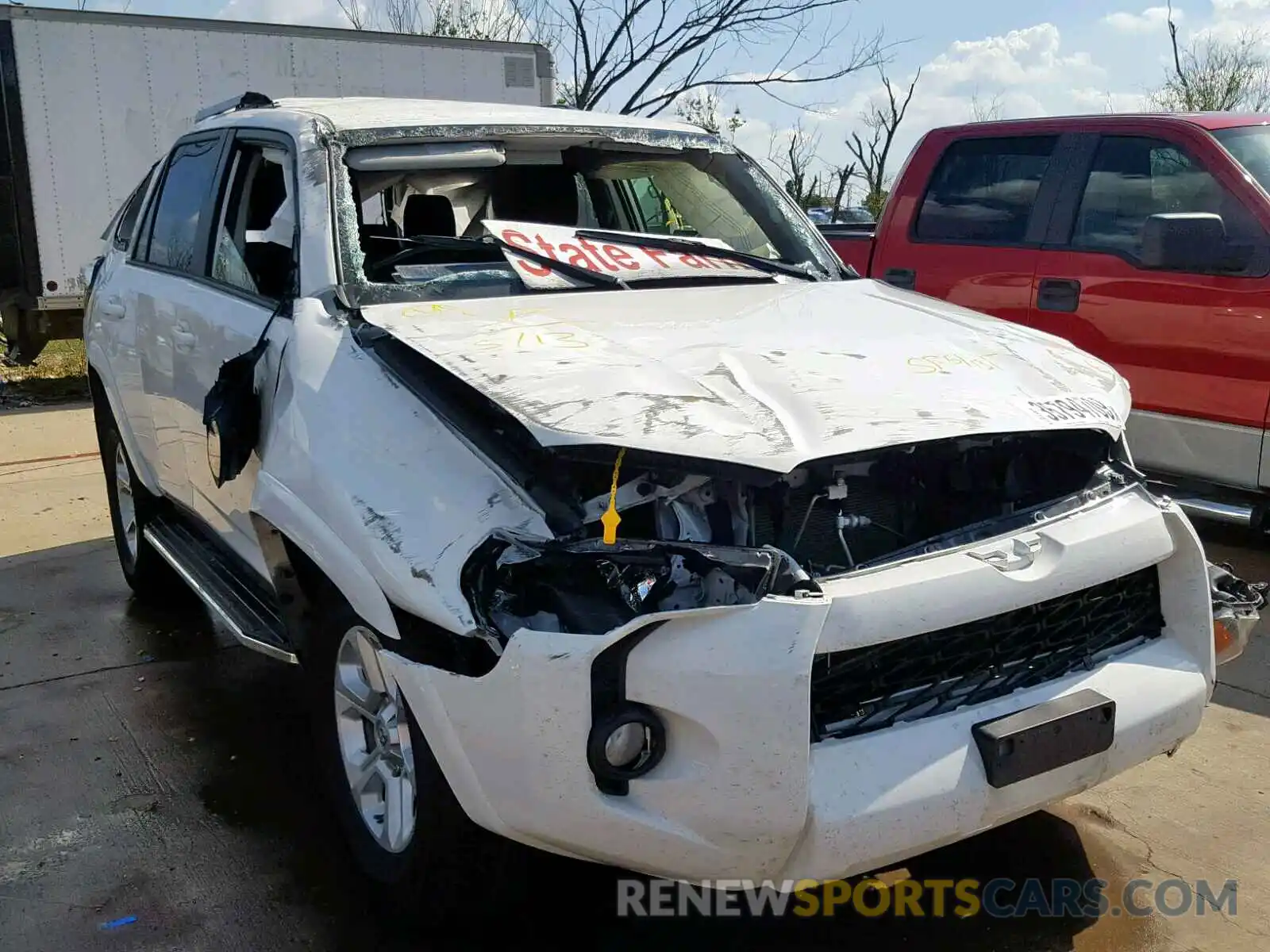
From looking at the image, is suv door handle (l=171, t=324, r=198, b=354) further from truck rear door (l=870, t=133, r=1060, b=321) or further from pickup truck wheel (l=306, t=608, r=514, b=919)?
truck rear door (l=870, t=133, r=1060, b=321)

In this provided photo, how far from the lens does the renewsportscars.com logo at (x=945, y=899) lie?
2826 mm

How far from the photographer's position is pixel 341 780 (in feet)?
9.38

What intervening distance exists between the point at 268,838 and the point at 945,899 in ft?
5.81

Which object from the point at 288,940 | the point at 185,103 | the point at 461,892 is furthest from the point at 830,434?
the point at 185,103

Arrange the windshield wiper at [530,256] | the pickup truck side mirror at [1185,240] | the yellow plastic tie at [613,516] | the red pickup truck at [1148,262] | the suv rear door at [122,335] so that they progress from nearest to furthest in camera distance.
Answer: the yellow plastic tie at [613,516] < the windshield wiper at [530,256] < the suv rear door at [122,335] < the pickup truck side mirror at [1185,240] < the red pickup truck at [1148,262]

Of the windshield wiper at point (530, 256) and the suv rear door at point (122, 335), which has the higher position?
the windshield wiper at point (530, 256)

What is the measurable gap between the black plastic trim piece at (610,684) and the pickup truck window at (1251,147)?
419 cm

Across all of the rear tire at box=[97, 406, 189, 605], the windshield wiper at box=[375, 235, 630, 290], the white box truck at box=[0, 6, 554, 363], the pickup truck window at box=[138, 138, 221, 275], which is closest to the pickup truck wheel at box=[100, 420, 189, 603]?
the rear tire at box=[97, 406, 189, 605]

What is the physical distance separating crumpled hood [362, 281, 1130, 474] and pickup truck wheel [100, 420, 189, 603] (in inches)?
96.1

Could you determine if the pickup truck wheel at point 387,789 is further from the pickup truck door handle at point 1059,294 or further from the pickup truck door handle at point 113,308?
the pickup truck door handle at point 1059,294

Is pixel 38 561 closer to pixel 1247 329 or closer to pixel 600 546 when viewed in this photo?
pixel 600 546

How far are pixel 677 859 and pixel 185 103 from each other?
10.7 m

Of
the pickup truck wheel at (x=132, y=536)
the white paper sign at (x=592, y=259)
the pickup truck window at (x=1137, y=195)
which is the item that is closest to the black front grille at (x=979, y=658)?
the white paper sign at (x=592, y=259)

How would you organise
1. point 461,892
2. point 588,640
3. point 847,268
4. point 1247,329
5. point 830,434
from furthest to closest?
point 1247,329, point 847,268, point 461,892, point 830,434, point 588,640
